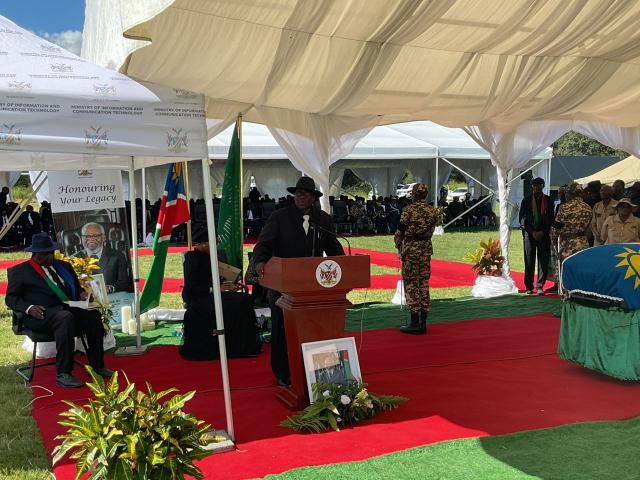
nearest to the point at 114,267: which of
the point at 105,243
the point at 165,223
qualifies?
the point at 105,243

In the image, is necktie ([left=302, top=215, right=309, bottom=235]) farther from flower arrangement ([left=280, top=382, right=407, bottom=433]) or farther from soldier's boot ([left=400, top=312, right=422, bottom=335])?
soldier's boot ([left=400, top=312, right=422, bottom=335])

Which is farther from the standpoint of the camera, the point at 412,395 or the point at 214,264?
the point at 412,395

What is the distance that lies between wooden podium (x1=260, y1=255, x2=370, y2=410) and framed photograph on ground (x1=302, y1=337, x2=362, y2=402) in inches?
3.0

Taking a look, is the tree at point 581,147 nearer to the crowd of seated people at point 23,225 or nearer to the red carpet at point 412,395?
the crowd of seated people at point 23,225

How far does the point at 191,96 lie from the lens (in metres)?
4.22

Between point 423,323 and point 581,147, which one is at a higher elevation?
point 581,147

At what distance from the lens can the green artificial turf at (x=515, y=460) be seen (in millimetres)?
3783

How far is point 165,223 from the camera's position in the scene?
7.98m

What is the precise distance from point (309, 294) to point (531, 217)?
7.20m

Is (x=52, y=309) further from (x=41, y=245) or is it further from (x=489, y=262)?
(x=489, y=262)

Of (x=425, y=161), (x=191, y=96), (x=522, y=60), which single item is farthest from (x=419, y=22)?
(x=425, y=161)

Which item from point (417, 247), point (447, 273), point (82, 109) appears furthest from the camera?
point (447, 273)

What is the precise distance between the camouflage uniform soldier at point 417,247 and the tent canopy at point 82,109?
13.4 ft

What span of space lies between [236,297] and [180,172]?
5.91 feet
